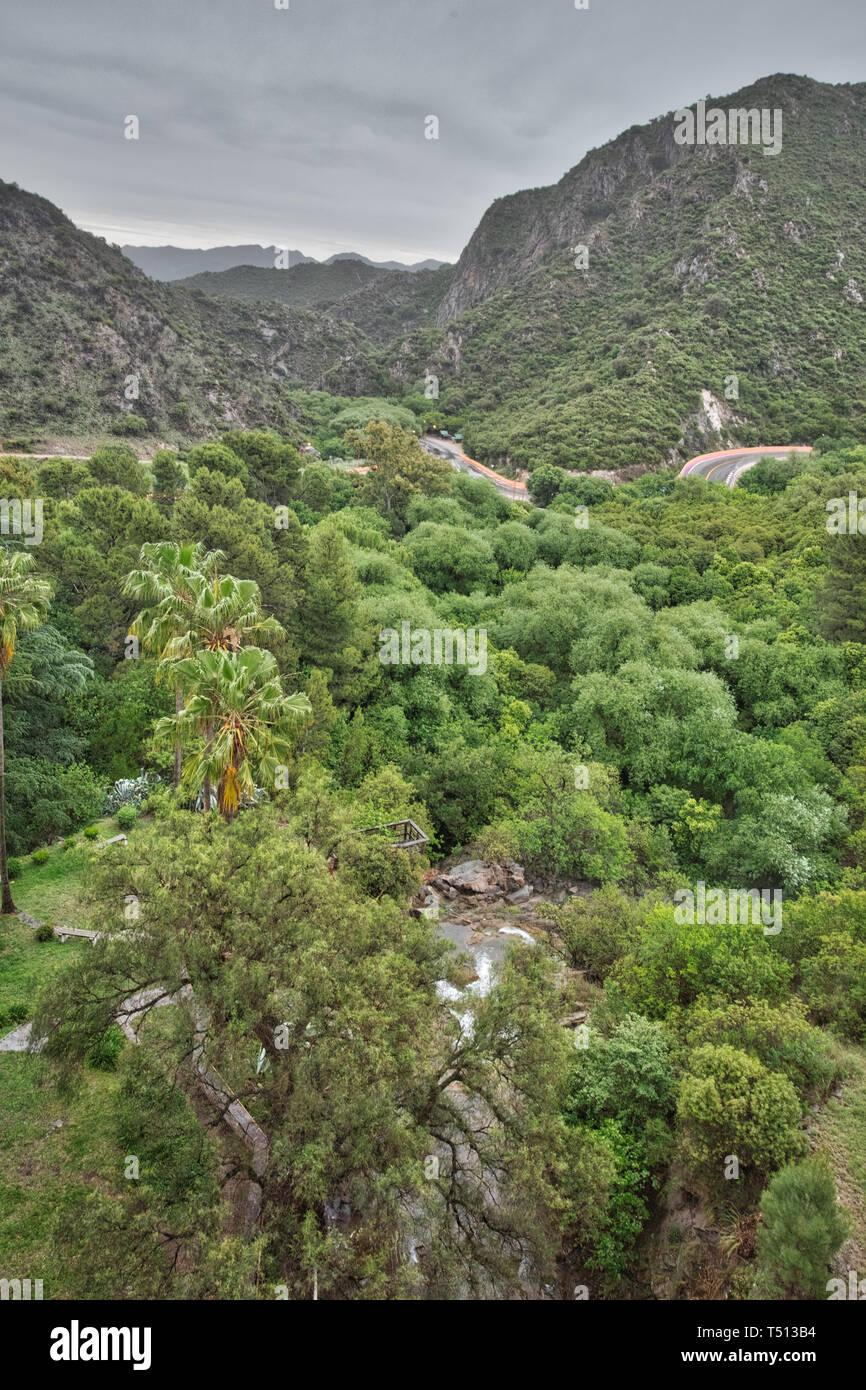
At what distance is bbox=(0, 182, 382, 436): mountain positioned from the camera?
78438 millimetres

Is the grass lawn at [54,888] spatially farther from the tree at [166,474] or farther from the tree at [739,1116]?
the tree at [166,474]

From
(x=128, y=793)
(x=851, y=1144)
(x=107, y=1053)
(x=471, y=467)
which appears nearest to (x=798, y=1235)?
(x=851, y=1144)

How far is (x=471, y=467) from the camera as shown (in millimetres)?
94625

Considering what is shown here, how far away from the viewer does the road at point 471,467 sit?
8112cm

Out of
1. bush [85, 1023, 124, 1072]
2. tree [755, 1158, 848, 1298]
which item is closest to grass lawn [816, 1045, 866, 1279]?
tree [755, 1158, 848, 1298]

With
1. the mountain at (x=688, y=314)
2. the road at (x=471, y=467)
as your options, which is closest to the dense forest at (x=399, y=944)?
the road at (x=471, y=467)

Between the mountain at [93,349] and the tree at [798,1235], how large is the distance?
83033 millimetres

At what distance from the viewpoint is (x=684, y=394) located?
8731 centimetres

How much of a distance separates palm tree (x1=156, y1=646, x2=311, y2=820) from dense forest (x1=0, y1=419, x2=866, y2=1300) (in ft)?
0.30

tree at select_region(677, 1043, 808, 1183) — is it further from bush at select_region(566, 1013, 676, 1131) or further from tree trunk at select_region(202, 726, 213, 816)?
tree trunk at select_region(202, 726, 213, 816)

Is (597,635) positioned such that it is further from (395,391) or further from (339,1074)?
(395,391)
